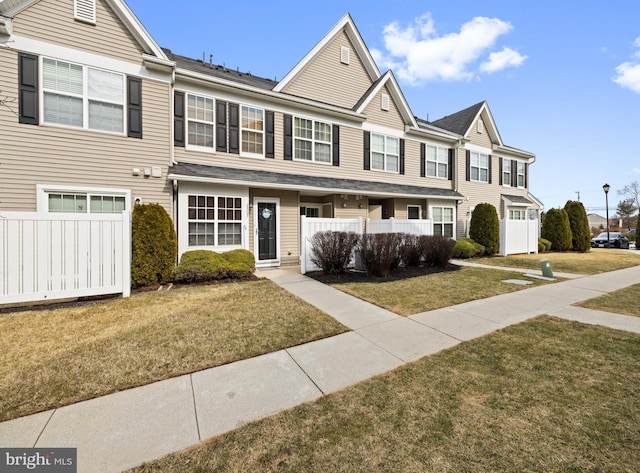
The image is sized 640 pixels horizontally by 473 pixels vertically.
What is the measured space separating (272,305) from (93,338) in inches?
113

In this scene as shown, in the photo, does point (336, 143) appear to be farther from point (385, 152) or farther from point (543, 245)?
point (543, 245)

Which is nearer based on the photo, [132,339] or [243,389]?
[243,389]

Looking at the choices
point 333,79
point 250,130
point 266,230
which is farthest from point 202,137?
point 333,79

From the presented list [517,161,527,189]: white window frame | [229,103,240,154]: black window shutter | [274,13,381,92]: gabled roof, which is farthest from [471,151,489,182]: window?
[229,103,240,154]: black window shutter

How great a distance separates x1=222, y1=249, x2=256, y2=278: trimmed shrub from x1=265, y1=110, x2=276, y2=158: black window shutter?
4202mm

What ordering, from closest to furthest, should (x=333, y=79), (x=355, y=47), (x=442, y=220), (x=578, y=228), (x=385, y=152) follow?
(x=333, y=79)
(x=355, y=47)
(x=385, y=152)
(x=442, y=220)
(x=578, y=228)

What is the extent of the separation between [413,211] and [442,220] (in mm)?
2059

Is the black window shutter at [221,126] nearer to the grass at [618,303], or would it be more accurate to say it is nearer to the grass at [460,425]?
the grass at [460,425]

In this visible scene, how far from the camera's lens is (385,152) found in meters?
13.7

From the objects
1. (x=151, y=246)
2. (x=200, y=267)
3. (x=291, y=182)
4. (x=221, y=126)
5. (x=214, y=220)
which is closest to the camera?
(x=151, y=246)

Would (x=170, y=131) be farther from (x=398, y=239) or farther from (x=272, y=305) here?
(x=398, y=239)

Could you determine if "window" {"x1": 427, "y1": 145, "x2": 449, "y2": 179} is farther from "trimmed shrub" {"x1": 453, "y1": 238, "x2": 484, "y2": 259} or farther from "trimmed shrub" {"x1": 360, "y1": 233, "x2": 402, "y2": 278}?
"trimmed shrub" {"x1": 360, "y1": 233, "x2": 402, "y2": 278}

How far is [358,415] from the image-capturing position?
2.46 m

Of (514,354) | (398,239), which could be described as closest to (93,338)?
(514,354)
